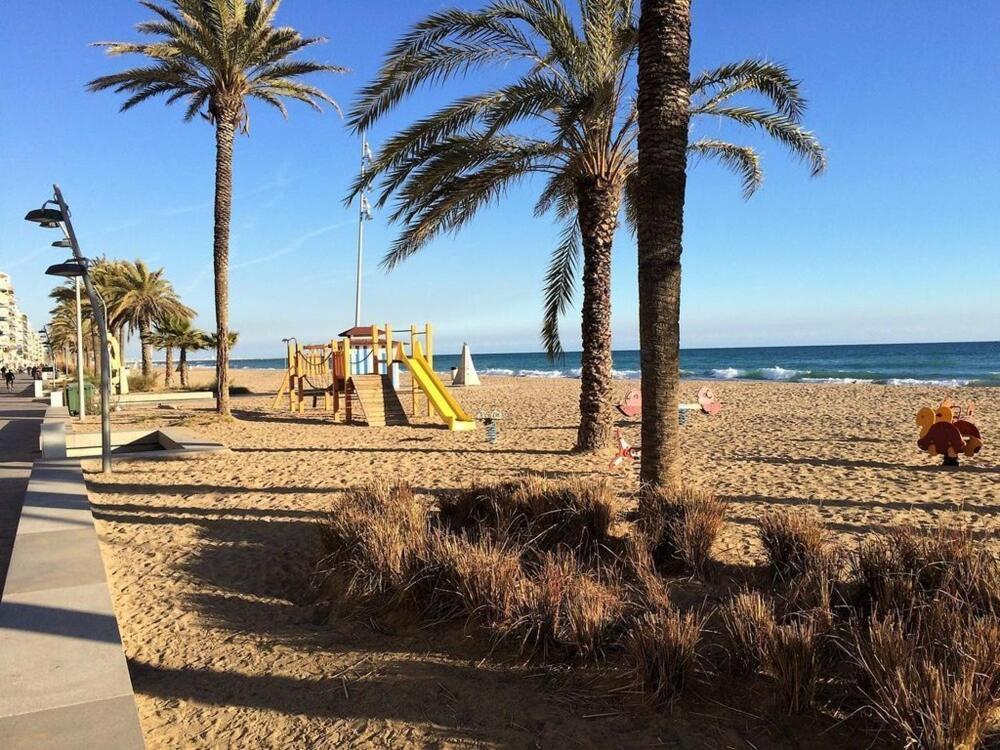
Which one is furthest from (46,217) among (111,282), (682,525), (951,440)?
(111,282)

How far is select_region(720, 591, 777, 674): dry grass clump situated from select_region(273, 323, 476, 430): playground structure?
11.3 m

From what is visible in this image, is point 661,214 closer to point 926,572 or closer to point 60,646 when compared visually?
point 926,572

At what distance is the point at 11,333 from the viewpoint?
113 metres

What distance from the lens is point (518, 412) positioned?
1920cm

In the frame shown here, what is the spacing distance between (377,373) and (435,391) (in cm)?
200

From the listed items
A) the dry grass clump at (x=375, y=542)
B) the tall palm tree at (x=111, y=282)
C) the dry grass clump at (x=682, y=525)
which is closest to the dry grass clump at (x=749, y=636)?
the dry grass clump at (x=682, y=525)

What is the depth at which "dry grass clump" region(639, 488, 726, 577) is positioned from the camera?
465 cm

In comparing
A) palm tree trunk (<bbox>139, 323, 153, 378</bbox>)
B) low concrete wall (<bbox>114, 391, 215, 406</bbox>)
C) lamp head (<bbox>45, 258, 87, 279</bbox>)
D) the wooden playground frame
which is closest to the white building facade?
palm tree trunk (<bbox>139, 323, 153, 378</bbox>)

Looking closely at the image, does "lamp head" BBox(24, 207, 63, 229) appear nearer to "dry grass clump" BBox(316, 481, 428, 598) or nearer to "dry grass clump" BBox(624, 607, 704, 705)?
"dry grass clump" BBox(316, 481, 428, 598)

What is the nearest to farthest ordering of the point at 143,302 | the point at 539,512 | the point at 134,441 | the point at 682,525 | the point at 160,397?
the point at 682,525 → the point at 539,512 → the point at 134,441 → the point at 160,397 → the point at 143,302

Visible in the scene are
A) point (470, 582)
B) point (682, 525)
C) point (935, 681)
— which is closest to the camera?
point (935, 681)

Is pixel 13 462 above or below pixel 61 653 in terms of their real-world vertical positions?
below

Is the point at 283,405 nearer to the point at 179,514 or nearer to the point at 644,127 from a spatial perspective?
the point at 179,514

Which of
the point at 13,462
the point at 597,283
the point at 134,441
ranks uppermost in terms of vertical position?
the point at 597,283
